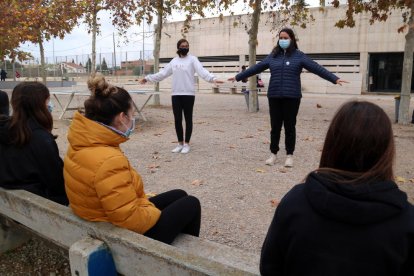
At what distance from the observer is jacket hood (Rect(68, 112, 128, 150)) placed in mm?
2283

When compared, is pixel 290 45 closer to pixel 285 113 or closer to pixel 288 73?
pixel 288 73

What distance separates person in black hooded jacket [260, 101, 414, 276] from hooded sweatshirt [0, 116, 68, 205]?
2003 millimetres

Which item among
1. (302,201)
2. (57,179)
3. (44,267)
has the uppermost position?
(302,201)

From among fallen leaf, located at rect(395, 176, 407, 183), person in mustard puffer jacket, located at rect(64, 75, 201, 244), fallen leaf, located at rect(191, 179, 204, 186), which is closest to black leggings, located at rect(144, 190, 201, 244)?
person in mustard puffer jacket, located at rect(64, 75, 201, 244)

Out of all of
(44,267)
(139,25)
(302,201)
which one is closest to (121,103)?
(302,201)

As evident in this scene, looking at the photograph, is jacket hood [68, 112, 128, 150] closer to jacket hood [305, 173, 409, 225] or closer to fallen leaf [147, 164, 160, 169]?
jacket hood [305, 173, 409, 225]

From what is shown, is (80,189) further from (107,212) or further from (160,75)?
(160,75)

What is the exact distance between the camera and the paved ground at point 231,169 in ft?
12.8

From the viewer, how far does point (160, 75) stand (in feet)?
21.7

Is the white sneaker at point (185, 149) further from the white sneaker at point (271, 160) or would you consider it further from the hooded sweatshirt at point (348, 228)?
the hooded sweatshirt at point (348, 228)

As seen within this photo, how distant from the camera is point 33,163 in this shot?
3.00 meters

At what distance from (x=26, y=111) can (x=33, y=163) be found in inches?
15.3

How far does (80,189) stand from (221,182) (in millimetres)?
2932

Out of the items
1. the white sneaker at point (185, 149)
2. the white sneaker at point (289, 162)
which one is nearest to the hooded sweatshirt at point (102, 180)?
the white sneaker at point (289, 162)
